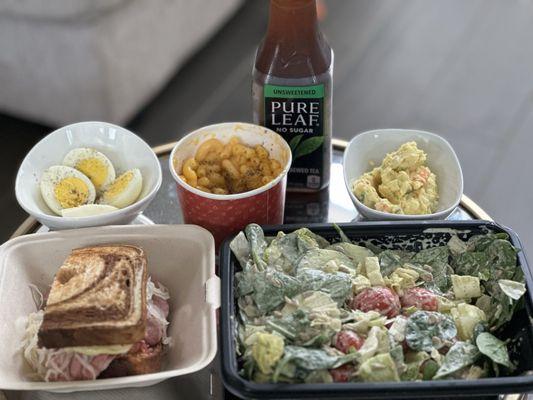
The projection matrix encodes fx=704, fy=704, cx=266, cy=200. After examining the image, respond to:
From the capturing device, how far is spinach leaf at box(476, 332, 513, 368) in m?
0.93

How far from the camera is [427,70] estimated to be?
262 centimetres

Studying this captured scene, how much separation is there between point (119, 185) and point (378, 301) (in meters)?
0.49

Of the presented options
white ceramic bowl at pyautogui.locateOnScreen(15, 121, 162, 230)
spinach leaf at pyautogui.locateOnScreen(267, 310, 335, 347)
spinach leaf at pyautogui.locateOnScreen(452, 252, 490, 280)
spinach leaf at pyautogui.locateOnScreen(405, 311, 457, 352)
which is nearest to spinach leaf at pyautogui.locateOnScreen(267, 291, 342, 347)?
spinach leaf at pyautogui.locateOnScreen(267, 310, 335, 347)

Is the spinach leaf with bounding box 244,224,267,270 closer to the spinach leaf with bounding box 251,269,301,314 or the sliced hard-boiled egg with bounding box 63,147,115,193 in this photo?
the spinach leaf with bounding box 251,269,301,314

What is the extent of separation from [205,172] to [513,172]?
138 cm

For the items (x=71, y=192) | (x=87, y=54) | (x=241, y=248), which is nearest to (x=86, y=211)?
(x=71, y=192)

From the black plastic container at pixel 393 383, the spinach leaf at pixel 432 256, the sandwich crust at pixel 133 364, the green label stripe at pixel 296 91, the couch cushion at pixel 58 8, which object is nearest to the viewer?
the black plastic container at pixel 393 383

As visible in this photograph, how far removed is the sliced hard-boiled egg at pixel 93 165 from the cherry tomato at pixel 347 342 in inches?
21.0

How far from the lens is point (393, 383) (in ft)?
2.86

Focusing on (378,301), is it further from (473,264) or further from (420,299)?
(473,264)

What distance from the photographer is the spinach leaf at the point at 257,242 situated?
104 centimetres

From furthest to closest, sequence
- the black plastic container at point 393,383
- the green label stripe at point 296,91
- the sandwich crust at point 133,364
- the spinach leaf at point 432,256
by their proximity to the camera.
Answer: the green label stripe at point 296,91 → the spinach leaf at point 432,256 → the sandwich crust at point 133,364 → the black plastic container at point 393,383

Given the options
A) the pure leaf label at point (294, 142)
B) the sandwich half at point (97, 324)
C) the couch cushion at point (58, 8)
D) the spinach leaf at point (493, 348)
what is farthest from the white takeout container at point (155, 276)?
the couch cushion at point (58, 8)

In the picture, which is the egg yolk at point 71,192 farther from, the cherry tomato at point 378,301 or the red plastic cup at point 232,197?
the cherry tomato at point 378,301
